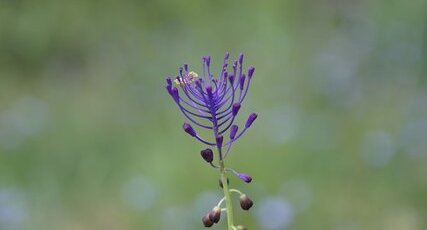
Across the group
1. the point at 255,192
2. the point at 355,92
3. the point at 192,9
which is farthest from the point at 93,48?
the point at 255,192

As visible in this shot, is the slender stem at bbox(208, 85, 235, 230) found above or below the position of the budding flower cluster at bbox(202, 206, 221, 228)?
above

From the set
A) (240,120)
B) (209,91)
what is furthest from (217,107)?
(240,120)

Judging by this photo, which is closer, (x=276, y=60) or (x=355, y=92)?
(x=355, y=92)

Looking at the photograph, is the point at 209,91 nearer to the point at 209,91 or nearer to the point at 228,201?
the point at 209,91

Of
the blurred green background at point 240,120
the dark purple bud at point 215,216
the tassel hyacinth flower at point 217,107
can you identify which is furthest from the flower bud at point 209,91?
the blurred green background at point 240,120

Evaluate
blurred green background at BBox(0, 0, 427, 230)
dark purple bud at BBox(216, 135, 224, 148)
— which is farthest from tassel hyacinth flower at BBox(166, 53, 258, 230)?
blurred green background at BBox(0, 0, 427, 230)

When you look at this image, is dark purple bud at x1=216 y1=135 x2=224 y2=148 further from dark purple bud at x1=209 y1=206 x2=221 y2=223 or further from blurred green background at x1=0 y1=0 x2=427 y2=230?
blurred green background at x1=0 y1=0 x2=427 y2=230

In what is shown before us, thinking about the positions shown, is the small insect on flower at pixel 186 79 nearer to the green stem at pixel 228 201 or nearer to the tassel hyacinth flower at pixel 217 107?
the tassel hyacinth flower at pixel 217 107

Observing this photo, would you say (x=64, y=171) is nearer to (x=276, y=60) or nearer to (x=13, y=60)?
(x=276, y=60)
